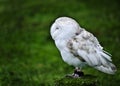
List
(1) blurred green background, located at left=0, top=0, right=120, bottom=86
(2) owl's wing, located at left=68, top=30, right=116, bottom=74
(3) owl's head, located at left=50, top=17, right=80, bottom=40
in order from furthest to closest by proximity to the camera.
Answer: (1) blurred green background, located at left=0, top=0, right=120, bottom=86 → (3) owl's head, located at left=50, top=17, right=80, bottom=40 → (2) owl's wing, located at left=68, top=30, right=116, bottom=74

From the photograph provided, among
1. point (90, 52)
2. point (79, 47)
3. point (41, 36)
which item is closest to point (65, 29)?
point (79, 47)

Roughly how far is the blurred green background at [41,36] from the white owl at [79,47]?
376cm

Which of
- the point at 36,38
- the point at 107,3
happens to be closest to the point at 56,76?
the point at 36,38

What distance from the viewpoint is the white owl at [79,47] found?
10352mm

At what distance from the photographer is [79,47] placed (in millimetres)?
10375

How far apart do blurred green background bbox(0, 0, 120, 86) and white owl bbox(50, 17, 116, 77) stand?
3.76m

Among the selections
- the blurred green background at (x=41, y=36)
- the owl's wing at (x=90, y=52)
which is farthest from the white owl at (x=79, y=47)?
the blurred green background at (x=41, y=36)

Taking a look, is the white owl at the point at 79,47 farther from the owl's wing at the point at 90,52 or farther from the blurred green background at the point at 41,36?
the blurred green background at the point at 41,36

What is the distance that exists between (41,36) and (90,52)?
12244 mm

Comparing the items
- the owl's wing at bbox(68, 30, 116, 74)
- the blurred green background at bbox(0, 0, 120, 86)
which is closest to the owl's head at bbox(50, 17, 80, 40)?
the owl's wing at bbox(68, 30, 116, 74)

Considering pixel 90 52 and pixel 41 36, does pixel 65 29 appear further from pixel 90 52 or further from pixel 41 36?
pixel 41 36

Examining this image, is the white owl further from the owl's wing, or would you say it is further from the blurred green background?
the blurred green background

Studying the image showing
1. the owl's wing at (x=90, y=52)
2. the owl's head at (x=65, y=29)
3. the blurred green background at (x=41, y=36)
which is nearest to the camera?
the owl's wing at (x=90, y=52)

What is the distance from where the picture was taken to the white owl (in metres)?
10.4
